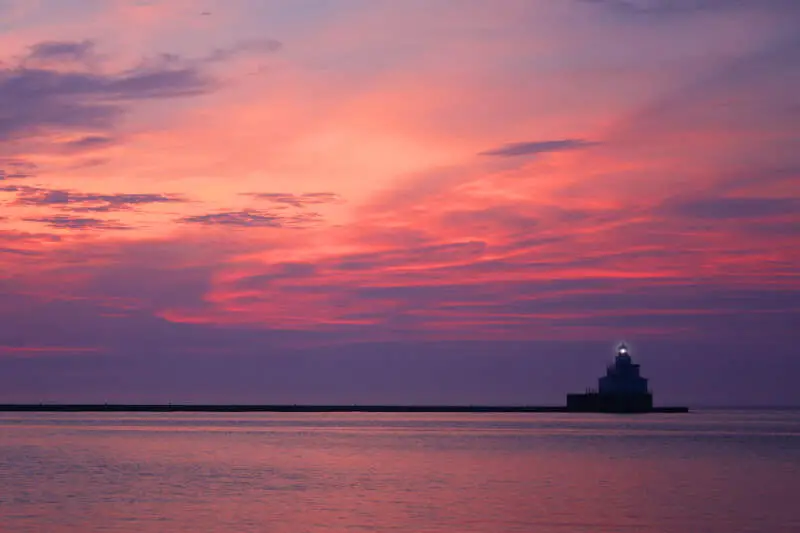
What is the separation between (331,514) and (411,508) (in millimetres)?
3848

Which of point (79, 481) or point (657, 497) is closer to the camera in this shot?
point (657, 497)

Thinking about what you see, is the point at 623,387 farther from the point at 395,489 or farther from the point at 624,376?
the point at 395,489

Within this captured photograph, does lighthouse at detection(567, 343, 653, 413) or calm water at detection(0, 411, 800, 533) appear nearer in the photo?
calm water at detection(0, 411, 800, 533)

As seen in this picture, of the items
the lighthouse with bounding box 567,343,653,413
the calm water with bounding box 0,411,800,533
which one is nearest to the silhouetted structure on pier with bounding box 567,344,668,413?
the lighthouse with bounding box 567,343,653,413

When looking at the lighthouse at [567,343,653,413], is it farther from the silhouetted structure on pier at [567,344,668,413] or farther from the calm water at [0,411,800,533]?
the calm water at [0,411,800,533]

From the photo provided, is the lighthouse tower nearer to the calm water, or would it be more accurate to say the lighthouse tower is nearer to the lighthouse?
the lighthouse

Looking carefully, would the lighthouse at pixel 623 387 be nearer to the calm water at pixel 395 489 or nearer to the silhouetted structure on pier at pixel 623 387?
the silhouetted structure on pier at pixel 623 387

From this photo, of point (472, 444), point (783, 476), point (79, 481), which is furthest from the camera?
point (472, 444)

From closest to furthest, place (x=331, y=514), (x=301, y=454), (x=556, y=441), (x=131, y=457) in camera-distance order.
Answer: (x=331, y=514) → (x=131, y=457) → (x=301, y=454) → (x=556, y=441)

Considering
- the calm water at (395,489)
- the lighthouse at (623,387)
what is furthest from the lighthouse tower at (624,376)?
the calm water at (395,489)

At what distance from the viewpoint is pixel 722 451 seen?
9550 centimetres

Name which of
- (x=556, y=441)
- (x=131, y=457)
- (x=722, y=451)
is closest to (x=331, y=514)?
(x=131, y=457)

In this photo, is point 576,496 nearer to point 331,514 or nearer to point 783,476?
point 331,514

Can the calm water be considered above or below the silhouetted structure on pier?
below
